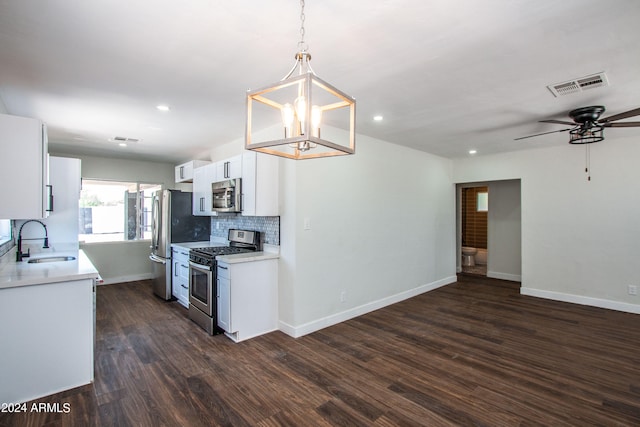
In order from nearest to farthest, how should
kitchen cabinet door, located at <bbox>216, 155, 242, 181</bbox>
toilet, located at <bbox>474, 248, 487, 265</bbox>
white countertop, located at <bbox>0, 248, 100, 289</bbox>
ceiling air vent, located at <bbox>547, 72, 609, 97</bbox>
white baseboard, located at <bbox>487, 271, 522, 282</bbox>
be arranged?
white countertop, located at <bbox>0, 248, 100, 289</bbox>
ceiling air vent, located at <bbox>547, 72, 609, 97</bbox>
kitchen cabinet door, located at <bbox>216, 155, 242, 181</bbox>
white baseboard, located at <bbox>487, 271, 522, 282</bbox>
toilet, located at <bbox>474, 248, 487, 265</bbox>

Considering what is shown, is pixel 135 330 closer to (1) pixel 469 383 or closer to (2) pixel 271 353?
(2) pixel 271 353

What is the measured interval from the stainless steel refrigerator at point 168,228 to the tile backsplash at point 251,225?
12.4 inches

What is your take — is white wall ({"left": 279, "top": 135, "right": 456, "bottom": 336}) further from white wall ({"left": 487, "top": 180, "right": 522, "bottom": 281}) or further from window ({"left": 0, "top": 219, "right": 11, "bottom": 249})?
window ({"left": 0, "top": 219, "right": 11, "bottom": 249})

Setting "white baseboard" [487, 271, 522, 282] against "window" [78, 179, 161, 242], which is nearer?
"window" [78, 179, 161, 242]

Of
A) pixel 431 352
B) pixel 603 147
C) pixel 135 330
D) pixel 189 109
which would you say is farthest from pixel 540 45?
pixel 135 330

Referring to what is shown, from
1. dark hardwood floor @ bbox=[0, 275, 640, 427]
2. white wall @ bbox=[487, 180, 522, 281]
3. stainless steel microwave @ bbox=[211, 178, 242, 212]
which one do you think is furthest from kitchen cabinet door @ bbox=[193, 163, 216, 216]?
white wall @ bbox=[487, 180, 522, 281]

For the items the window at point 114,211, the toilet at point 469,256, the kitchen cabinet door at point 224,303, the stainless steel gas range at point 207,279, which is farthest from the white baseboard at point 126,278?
the toilet at point 469,256

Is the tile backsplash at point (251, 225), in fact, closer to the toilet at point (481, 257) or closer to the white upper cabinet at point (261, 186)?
the white upper cabinet at point (261, 186)

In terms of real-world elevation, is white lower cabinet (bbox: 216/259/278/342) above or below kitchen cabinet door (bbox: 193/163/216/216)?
below

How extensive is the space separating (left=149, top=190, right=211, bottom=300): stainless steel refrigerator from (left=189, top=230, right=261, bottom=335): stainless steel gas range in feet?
3.72

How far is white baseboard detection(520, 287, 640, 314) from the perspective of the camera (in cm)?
452

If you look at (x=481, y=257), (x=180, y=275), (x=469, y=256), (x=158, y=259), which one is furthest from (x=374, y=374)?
(x=481, y=257)

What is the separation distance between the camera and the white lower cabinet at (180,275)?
4.61 meters

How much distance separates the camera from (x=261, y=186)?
375 centimetres
